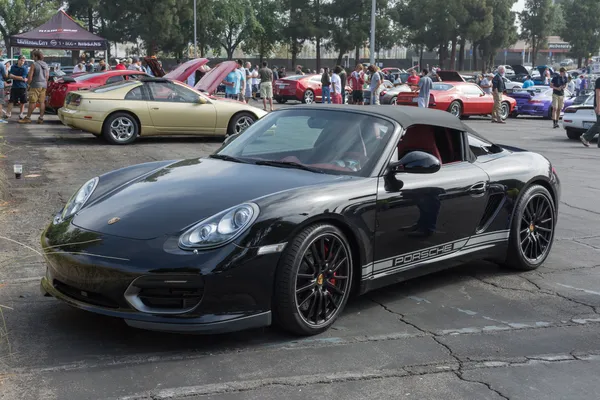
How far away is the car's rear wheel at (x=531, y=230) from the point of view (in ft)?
20.9

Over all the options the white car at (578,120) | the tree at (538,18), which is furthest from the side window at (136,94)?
the tree at (538,18)

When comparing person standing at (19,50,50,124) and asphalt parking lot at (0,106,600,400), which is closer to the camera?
asphalt parking lot at (0,106,600,400)

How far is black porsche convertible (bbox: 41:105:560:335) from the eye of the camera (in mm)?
4285

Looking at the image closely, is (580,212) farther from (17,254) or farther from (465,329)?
(17,254)

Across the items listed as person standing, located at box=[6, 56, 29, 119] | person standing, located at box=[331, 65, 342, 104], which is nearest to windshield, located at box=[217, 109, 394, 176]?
person standing, located at box=[6, 56, 29, 119]

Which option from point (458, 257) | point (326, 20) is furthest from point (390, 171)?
point (326, 20)

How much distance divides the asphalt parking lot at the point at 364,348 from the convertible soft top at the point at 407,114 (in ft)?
4.15

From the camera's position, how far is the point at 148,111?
15820 mm

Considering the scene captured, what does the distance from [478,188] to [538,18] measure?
88.0m

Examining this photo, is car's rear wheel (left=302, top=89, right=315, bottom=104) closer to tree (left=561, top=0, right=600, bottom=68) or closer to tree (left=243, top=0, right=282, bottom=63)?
tree (left=243, top=0, right=282, bottom=63)

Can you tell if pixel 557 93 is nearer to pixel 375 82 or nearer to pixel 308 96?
pixel 375 82

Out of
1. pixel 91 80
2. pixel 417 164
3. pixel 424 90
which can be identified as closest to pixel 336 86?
pixel 424 90

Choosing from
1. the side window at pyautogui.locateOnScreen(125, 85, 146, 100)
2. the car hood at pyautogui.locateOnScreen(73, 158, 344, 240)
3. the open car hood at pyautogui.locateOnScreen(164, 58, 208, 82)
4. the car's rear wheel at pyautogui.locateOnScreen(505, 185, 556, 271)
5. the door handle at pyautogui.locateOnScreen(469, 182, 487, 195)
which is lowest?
the car's rear wheel at pyautogui.locateOnScreen(505, 185, 556, 271)

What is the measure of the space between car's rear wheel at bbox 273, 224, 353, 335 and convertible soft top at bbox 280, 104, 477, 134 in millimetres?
1247
